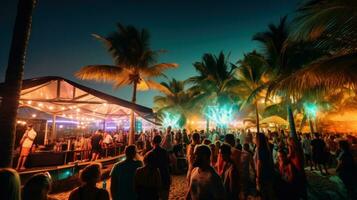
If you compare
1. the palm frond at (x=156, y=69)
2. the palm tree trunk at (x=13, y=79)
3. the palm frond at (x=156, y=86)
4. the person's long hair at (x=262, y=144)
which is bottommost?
the person's long hair at (x=262, y=144)

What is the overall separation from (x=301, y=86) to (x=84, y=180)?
6.16 metres

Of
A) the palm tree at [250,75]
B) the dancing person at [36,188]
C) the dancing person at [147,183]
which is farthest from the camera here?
the palm tree at [250,75]

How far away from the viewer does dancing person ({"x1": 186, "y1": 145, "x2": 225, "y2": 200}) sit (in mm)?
2707

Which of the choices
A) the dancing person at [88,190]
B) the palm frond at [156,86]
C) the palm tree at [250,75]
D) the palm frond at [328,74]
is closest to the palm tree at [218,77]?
the palm tree at [250,75]

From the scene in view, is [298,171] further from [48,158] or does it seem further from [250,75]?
[250,75]

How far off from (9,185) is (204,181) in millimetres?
2250

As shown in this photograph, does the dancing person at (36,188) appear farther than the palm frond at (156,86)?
No

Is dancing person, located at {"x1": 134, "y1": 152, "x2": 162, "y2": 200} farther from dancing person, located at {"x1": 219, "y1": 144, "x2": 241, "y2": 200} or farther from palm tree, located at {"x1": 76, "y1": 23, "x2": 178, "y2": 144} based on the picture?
palm tree, located at {"x1": 76, "y1": 23, "x2": 178, "y2": 144}

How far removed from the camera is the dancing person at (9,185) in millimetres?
1947

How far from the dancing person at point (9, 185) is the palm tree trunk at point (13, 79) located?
2637 millimetres

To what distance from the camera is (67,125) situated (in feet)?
93.7

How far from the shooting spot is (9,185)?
1.98 m

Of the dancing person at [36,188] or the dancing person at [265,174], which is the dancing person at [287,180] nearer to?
the dancing person at [265,174]

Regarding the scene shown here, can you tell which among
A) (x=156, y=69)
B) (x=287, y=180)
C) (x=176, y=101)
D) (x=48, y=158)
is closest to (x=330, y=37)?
(x=287, y=180)
